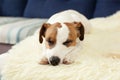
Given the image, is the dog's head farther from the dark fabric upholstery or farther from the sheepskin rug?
the dark fabric upholstery

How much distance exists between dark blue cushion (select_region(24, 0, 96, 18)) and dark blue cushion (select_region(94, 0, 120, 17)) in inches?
2.4

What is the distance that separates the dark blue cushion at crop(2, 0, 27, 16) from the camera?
2.84 m

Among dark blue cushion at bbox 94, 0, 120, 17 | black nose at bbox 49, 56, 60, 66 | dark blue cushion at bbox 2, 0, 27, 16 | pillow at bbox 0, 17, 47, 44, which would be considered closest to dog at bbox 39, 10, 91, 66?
black nose at bbox 49, 56, 60, 66

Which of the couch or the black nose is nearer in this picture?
the black nose

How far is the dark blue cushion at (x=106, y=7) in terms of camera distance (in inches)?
96.1

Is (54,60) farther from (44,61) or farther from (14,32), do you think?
(14,32)

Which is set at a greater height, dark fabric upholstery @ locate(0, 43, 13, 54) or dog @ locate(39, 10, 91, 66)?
dog @ locate(39, 10, 91, 66)

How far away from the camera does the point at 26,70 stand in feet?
4.14

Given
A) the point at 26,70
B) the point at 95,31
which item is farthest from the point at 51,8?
the point at 26,70

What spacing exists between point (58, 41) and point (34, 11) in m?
1.45

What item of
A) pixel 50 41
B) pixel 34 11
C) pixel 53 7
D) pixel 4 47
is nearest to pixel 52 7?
pixel 53 7

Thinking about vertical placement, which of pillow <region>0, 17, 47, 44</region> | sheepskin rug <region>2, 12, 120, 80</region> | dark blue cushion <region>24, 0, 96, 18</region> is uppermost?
dark blue cushion <region>24, 0, 96, 18</region>

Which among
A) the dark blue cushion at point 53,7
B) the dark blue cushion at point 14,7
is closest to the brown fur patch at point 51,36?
the dark blue cushion at point 53,7

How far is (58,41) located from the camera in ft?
4.30
